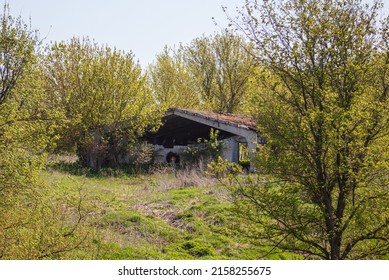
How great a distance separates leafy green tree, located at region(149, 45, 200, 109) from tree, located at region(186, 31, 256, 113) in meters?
0.62

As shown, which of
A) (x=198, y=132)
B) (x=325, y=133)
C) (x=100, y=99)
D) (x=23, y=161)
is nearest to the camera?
(x=325, y=133)

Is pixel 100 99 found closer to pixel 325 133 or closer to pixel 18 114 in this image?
pixel 18 114

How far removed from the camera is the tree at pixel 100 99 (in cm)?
2534

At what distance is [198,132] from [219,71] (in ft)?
31.6

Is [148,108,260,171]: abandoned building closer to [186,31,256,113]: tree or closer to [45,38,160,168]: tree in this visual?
[45,38,160,168]: tree

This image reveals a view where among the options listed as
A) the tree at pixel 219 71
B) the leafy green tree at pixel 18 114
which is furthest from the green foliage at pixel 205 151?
the leafy green tree at pixel 18 114

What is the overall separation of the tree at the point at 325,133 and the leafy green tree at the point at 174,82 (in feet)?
90.7

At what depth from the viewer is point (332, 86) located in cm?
851

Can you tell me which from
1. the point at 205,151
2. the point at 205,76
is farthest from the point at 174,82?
the point at 205,151

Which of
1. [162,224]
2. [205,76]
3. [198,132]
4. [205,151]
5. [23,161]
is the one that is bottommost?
[162,224]

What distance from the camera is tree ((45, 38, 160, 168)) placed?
25.3 metres

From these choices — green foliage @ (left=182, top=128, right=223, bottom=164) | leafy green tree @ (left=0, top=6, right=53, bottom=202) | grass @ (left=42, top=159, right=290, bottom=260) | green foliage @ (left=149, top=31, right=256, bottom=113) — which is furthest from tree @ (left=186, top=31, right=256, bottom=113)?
leafy green tree @ (left=0, top=6, right=53, bottom=202)

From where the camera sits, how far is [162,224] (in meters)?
13.0

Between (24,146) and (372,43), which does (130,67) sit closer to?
(24,146)
